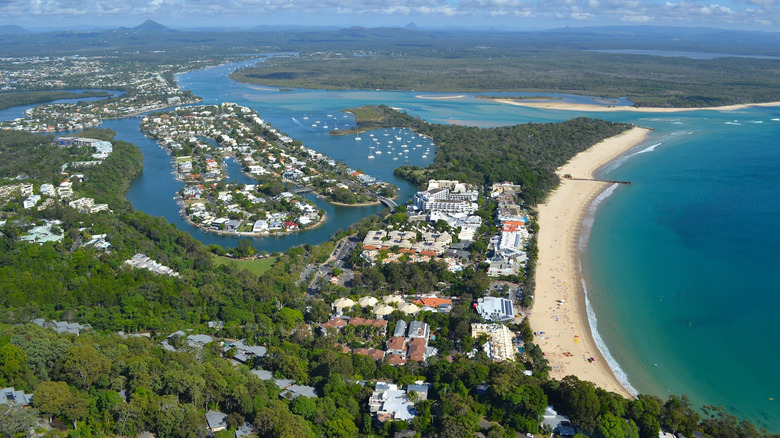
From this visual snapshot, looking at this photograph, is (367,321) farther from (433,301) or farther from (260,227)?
(260,227)

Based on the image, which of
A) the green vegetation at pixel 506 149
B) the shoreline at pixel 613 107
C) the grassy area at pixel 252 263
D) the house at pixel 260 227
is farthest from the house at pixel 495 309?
the shoreline at pixel 613 107

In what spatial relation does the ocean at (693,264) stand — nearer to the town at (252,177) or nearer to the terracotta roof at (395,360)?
the town at (252,177)

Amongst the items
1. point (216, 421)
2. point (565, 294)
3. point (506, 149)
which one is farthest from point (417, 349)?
point (506, 149)

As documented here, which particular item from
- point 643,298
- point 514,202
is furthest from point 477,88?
point 643,298

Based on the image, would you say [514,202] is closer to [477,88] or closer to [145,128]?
[145,128]

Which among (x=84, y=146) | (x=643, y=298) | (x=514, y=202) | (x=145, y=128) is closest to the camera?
(x=643, y=298)
